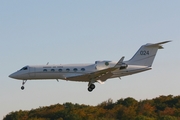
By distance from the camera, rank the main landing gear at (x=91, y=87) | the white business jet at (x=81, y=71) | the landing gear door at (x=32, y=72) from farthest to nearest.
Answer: the main landing gear at (x=91, y=87)
the landing gear door at (x=32, y=72)
the white business jet at (x=81, y=71)

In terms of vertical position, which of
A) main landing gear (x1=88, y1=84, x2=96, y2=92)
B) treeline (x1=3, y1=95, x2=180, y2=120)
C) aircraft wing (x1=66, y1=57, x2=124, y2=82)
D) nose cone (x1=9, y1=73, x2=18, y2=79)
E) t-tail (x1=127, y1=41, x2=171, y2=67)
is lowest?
treeline (x1=3, y1=95, x2=180, y2=120)

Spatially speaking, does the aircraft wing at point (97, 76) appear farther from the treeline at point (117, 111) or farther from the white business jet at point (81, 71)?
the treeline at point (117, 111)

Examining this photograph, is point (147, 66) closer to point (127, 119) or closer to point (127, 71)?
point (127, 71)

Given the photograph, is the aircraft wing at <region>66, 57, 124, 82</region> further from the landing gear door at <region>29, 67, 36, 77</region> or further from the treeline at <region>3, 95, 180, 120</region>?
the treeline at <region>3, 95, 180, 120</region>

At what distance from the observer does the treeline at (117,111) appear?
316 feet

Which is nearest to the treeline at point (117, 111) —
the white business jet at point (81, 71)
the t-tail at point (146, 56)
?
the t-tail at point (146, 56)

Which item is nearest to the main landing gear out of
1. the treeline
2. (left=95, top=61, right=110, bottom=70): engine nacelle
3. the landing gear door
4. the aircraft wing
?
the aircraft wing

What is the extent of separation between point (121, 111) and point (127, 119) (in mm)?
7038

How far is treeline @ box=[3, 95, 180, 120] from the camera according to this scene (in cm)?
9628

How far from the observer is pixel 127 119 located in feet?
316

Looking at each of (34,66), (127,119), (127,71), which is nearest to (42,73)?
(34,66)

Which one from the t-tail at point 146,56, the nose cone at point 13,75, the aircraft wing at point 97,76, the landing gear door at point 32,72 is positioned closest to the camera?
the aircraft wing at point 97,76

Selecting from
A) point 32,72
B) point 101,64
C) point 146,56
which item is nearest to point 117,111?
point 146,56

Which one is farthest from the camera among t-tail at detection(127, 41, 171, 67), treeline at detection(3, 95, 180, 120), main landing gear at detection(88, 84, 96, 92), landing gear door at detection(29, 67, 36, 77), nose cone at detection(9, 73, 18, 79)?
treeline at detection(3, 95, 180, 120)
